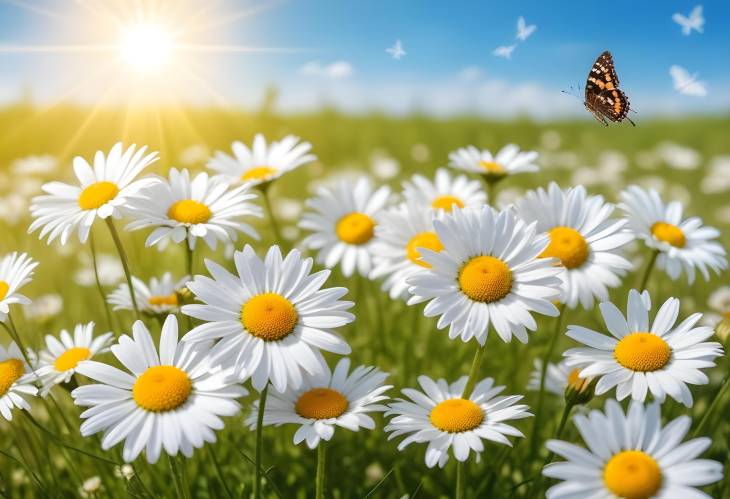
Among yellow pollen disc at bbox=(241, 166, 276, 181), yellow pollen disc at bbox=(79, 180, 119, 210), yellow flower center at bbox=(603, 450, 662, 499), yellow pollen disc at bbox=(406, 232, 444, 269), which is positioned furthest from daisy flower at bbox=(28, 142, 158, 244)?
yellow flower center at bbox=(603, 450, 662, 499)

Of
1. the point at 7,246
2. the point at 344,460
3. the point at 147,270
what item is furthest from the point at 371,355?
the point at 7,246

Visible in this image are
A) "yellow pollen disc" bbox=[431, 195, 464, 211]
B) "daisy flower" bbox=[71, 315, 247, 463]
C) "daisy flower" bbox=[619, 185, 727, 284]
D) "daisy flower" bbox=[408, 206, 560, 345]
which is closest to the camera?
"daisy flower" bbox=[71, 315, 247, 463]

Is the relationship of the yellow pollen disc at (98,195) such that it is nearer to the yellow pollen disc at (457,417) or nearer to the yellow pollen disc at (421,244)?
the yellow pollen disc at (421,244)

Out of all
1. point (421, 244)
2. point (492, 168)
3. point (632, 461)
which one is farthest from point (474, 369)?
point (492, 168)

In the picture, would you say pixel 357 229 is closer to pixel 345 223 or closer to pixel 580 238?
pixel 345 223

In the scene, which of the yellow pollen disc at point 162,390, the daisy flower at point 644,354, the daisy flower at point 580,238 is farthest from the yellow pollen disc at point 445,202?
the yellow pollen disc at point 162,390

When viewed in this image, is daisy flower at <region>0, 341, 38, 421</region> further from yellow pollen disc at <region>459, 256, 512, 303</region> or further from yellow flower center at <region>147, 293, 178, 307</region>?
yellow pollen disc at <region>459, 256, 512, 303</region>

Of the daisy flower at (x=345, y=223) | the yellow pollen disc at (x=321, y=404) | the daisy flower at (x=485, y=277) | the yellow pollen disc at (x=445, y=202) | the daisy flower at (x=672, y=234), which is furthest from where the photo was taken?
the daisy flower at (x=345, y=223)
